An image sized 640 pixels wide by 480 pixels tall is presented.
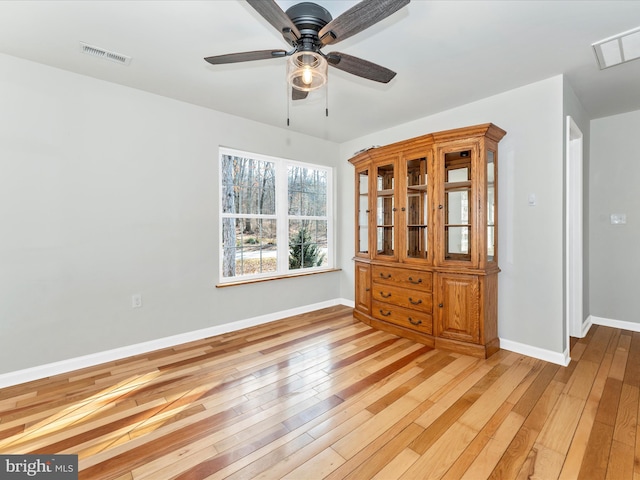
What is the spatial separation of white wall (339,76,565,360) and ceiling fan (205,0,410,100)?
1.59 metres

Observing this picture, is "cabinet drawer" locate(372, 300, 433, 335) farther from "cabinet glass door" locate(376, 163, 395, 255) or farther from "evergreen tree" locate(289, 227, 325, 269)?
"evergreen tree" locate(289, 227, 325, 269)

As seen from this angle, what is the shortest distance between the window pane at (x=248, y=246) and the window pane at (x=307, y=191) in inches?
19.5

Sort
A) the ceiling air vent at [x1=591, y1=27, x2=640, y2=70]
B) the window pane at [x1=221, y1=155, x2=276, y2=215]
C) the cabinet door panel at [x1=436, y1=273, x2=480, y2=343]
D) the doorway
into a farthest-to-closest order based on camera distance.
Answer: the window pane at [x1=221, y1=155, x2=276, y2=215]
the doorway
the cabinet door panel at [x1=436, y1=273, x2=480, y2=343]
the ceiling air vent at [x1=591, y1=27, x2=640, y2=70]

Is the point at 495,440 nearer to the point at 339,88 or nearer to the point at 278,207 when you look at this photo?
the point at 339,88

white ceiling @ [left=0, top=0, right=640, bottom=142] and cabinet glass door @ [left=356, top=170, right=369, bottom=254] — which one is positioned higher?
white ceiling @ [left=0, top=0, right=640, bottom=142]

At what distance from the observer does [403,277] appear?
11.1 ft

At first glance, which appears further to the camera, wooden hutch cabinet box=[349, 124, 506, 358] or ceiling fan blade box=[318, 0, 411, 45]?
wooden hutch cabinet box=[349, 124, 506, 358]

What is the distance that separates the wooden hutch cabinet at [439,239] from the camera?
2867 millimetres

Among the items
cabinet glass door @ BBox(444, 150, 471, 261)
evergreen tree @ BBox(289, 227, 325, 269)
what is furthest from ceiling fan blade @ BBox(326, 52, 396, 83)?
evergreen tree @ BBox(289, 227, 325, 269)

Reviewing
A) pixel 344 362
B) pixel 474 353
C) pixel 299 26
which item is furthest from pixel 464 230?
pixel 299 26

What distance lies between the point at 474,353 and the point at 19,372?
3925 millimetres

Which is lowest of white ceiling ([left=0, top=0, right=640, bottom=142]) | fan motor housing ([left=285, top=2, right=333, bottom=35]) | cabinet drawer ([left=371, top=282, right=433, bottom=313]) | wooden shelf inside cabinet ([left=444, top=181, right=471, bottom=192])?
cabinet drawer ([left=371, top=282, right=433, bottom=313])

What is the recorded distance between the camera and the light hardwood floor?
1.59m

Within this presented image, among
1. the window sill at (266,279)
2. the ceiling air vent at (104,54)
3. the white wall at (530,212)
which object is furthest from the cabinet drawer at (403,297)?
the ceiling air vent at (104,54)
